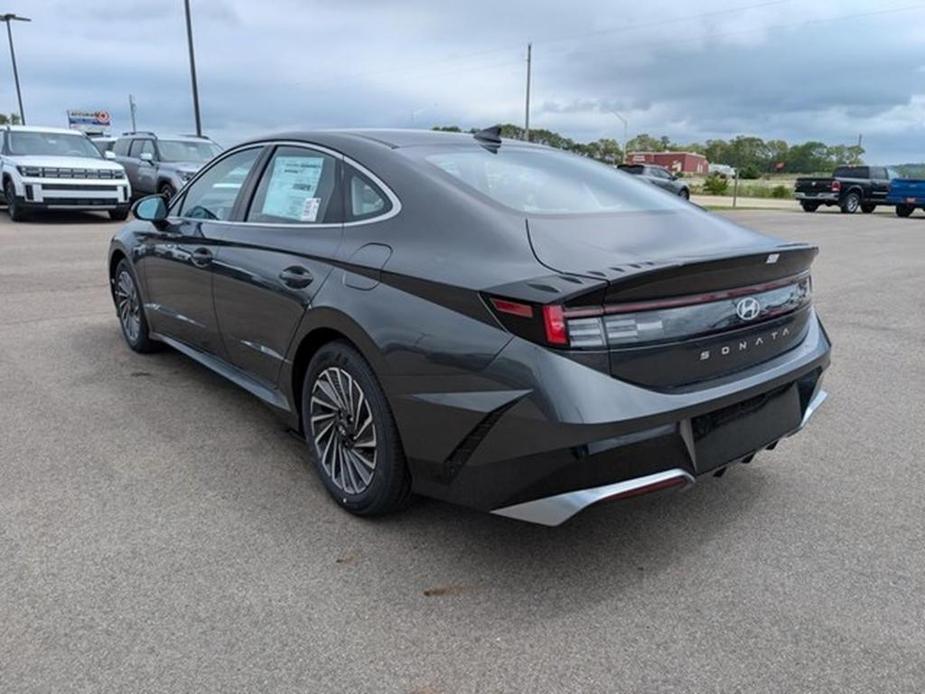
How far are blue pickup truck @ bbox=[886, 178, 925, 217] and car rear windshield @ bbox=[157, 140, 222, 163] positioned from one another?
72.3 ft

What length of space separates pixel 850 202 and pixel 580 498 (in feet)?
98.7

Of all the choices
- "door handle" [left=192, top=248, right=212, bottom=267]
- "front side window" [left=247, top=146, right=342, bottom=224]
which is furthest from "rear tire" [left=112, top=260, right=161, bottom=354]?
"front side window" [left=247, top=146, right=342, bottom=224]

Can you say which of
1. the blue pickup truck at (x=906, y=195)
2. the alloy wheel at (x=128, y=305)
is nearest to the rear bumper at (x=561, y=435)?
the alloy wheel at (x=128, y=305)

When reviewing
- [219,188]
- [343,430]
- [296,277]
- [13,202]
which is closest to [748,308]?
[343,430]

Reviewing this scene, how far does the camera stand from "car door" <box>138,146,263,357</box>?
13.8 ft

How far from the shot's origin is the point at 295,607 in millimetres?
2590

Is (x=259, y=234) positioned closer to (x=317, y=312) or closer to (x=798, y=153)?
(x=317, y=312)

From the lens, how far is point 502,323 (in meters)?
2.49

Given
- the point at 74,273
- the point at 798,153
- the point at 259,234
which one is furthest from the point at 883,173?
the point at 798,153

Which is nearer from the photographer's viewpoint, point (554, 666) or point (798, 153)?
point (554, 666)

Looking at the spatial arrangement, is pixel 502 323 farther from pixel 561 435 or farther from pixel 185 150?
pixel 185 150

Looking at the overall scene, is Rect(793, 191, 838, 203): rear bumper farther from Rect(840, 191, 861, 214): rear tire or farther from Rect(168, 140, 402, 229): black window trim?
Rect(168, 140, 402, 229): black window trim

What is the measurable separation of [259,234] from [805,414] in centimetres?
265

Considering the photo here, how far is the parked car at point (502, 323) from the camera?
2.45m
